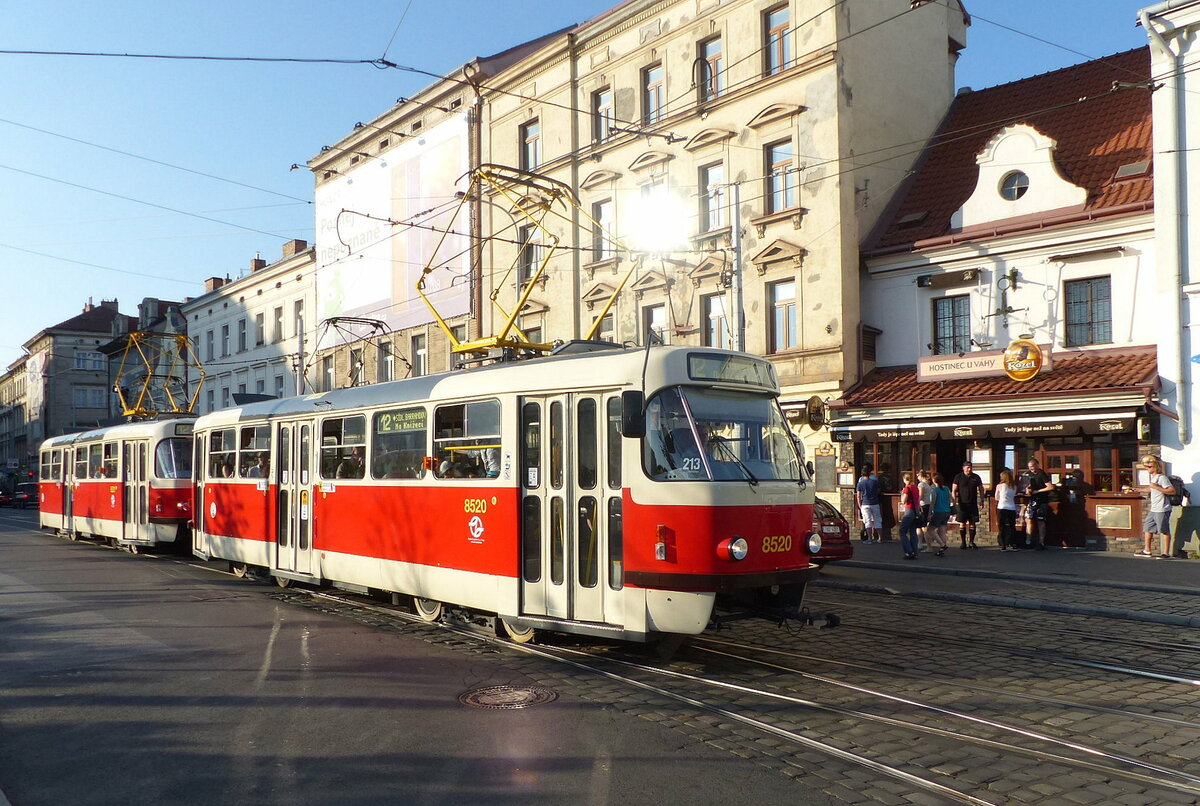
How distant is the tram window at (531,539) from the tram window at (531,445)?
→ 0.18 m

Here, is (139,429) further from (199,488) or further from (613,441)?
(613,441)

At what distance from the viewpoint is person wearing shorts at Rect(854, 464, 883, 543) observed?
21.4m

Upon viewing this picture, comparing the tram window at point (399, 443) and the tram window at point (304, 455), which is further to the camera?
the tram window at point (304, 455)

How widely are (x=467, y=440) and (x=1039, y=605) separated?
7425 mm

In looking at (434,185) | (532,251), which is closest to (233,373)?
(434,185)

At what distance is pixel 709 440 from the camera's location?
8.72 metres

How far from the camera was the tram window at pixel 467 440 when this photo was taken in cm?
1007

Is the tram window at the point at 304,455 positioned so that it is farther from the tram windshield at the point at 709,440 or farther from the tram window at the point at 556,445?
the tram windshield at the point at 709,440

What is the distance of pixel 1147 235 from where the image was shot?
19.6 meters

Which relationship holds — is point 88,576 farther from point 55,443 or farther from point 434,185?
point 434,185

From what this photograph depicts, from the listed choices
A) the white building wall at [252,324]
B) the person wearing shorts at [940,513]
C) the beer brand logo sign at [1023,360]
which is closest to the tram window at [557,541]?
the person wearing shorts at [940,513]

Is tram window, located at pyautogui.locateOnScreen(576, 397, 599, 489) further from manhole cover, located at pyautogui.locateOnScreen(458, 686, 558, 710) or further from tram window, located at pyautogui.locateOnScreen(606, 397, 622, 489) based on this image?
manhole cover, located at pyautogui.locateOnScreen(458, 686, 558, 710)

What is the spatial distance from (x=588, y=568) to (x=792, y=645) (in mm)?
2271

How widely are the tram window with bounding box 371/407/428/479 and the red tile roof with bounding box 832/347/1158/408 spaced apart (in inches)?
524
